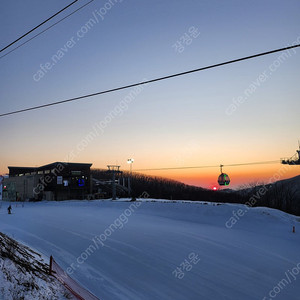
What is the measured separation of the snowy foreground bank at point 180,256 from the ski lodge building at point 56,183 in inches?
1210

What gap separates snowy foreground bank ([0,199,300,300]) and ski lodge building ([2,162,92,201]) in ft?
101

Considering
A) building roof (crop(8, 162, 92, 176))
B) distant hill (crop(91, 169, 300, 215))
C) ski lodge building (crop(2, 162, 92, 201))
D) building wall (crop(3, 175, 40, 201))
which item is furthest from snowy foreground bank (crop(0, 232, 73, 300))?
building wall (crop(3, 175, 40, 201))

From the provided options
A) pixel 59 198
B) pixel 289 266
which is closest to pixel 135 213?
pixel 289 266

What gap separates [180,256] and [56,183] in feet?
140

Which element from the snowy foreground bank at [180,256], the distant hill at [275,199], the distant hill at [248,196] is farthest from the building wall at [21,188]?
the distant hill at [275,199]

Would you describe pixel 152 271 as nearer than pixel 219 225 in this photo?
Yes

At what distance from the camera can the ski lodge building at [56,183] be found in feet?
163

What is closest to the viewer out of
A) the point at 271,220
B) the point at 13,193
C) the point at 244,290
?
the point at 244,290

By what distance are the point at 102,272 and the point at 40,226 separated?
11.0 metres

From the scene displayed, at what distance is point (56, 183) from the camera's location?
4947 centimetres

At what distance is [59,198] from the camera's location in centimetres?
4972

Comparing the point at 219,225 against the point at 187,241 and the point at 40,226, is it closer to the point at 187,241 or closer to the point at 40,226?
the point at 187,241

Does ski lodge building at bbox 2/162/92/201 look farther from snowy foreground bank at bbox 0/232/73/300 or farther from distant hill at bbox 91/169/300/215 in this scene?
snowy foreground bank at bbox 0/232/73/300

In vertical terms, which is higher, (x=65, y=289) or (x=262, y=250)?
(x=65, y=289)
